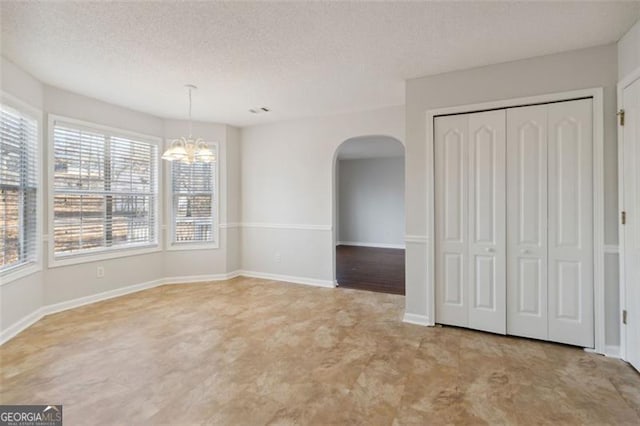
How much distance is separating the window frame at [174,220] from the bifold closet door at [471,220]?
3.72m

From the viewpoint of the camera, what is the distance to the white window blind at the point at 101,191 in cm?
392

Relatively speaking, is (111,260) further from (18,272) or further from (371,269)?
(371,269)

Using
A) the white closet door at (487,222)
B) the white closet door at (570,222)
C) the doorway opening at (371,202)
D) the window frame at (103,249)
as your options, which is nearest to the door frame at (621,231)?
the white closet door at (570,222)

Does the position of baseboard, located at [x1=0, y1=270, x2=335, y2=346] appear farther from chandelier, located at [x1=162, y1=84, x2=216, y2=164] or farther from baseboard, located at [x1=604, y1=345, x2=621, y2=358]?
baseboard, located at [x1=604, y1=345, x2=621, y2=358]

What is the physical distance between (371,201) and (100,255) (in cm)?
736

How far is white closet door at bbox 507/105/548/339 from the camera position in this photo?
2.96m

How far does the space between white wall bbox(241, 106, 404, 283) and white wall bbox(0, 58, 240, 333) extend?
309 millimetres

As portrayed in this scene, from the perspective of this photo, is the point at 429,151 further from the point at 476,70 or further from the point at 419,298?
the point at 419,298

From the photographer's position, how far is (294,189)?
5.28 m

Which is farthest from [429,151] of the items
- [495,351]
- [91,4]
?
[91,4]

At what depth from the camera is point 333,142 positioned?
4.96 meters

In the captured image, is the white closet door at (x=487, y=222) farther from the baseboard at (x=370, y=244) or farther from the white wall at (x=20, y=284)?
the baseboard at (x=370, y=244)

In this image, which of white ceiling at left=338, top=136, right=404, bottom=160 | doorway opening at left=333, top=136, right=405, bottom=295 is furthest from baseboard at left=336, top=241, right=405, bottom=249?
white ceiling at left=338, top=136, right=404, bottom=160

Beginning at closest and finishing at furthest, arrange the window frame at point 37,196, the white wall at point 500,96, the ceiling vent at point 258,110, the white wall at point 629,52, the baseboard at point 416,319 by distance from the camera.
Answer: the white wall at point 629,52 → the white wall at point 500,96 → the window frame at point 37,196 → the baseboard at point 416,319 → the ceiling vent at point 258,110
